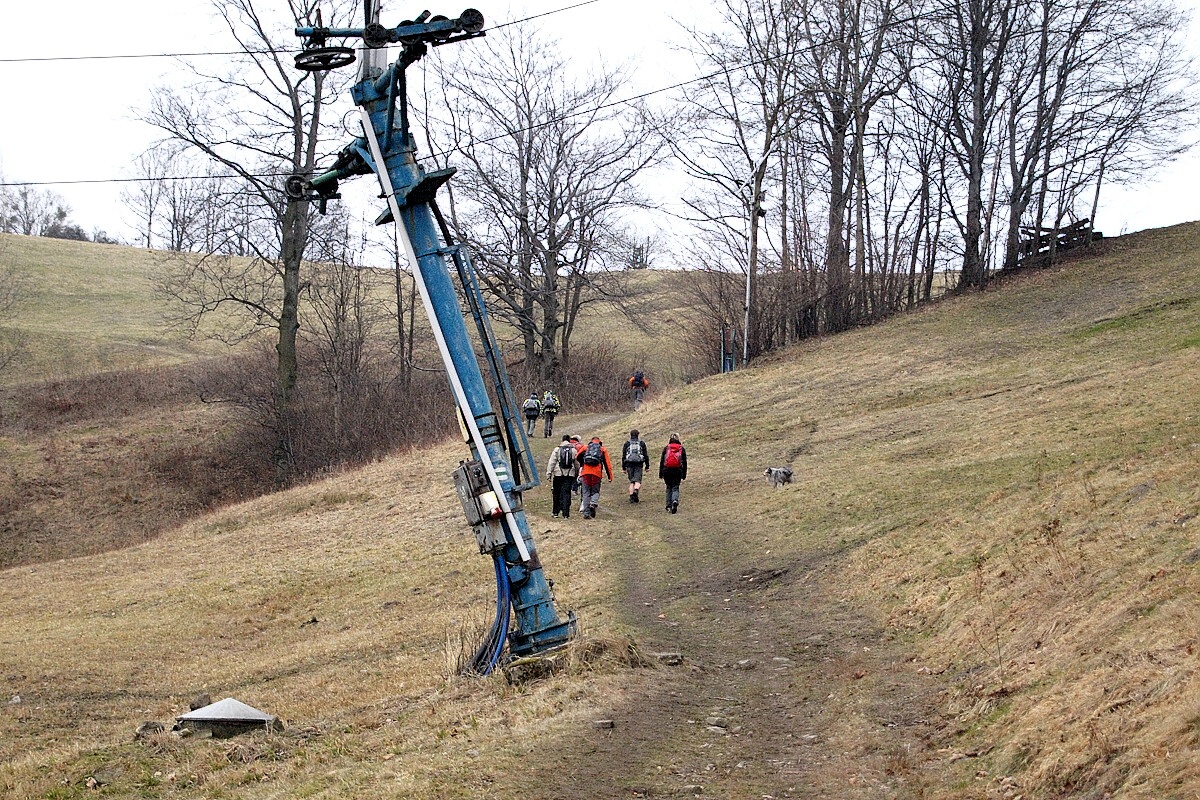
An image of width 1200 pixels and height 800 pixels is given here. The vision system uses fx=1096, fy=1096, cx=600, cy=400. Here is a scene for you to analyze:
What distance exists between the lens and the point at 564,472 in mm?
20953

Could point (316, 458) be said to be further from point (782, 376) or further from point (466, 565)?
point (466, 565)

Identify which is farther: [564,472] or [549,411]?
[549,411]

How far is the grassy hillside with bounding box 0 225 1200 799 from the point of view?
7328 millimetres

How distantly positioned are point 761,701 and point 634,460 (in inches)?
471

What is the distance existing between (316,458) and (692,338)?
597 inches

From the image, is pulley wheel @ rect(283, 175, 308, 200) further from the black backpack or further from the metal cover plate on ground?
the black backpack

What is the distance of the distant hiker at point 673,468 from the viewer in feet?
65.1

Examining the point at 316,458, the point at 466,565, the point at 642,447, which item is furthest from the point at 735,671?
the point at 316,458

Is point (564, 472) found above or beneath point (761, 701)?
above

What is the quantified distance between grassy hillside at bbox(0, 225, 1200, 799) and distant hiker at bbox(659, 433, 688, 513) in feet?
1.25

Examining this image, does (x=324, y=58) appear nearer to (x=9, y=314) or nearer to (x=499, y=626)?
(x=499, y=626)

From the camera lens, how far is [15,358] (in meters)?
49.7

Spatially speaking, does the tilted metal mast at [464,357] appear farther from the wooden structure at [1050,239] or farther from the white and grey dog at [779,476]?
the wooden structure at [1050,239]

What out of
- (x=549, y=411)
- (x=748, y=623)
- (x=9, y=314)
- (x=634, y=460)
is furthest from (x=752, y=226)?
(x=9, y=314)
